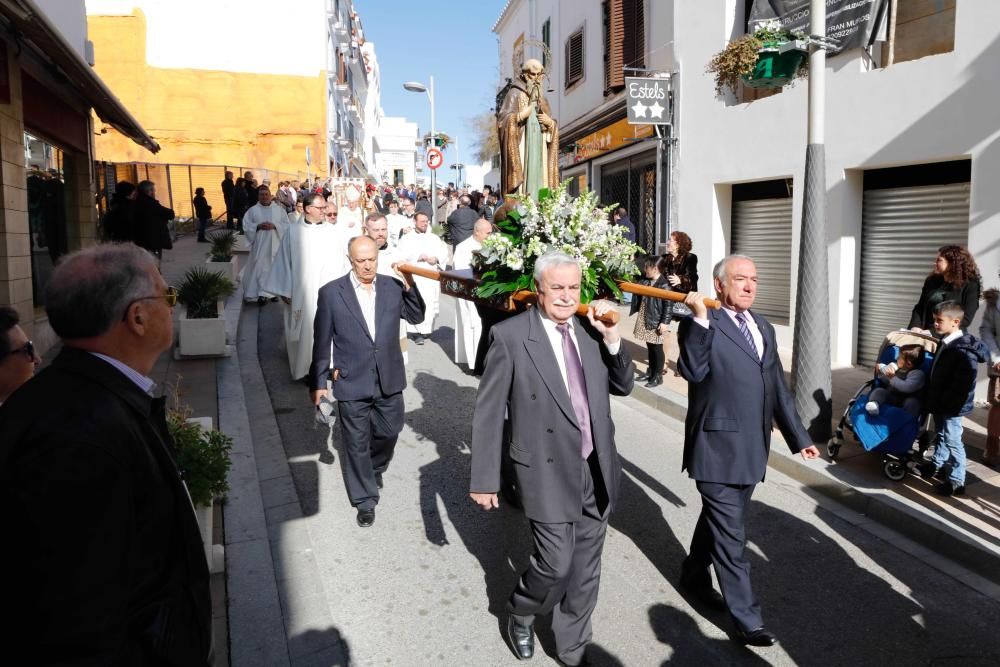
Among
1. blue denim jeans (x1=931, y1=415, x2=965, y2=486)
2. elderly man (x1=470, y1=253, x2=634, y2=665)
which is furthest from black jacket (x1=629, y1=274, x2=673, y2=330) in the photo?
elderly man (x1=470, y1=253, x2=634, y2=665)

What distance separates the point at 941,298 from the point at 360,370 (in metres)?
5.14

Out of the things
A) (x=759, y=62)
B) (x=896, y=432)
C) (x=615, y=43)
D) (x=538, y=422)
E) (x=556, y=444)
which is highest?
(x=615, y=43)

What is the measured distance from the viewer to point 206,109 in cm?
3084

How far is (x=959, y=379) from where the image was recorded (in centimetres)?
558

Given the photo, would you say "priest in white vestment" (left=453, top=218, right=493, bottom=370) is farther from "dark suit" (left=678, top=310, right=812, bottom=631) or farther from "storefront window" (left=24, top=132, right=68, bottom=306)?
"dark suit" (left=678, top=310, right=812, bottom=631)

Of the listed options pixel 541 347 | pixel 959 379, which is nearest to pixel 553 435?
→ pixel 541 347

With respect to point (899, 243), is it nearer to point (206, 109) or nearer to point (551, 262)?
point (551, 262)

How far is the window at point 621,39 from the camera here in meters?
15.6

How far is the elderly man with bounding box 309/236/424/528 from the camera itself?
5.31m

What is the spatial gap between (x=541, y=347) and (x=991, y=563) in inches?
126

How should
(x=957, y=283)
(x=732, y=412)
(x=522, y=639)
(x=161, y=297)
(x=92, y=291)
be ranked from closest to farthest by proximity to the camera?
1. (x=92, y=291)
2. (x=161, y=297)
3. (x=522, y=639)
4. (x=732, y=412)
5. (x=957, y=283)

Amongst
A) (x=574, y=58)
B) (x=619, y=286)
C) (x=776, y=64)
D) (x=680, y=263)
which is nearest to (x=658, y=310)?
(x=680, y=263)

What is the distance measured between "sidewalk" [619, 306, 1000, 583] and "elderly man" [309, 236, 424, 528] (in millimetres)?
3343

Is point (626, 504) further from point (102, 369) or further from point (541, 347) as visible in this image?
point (102, 369)
